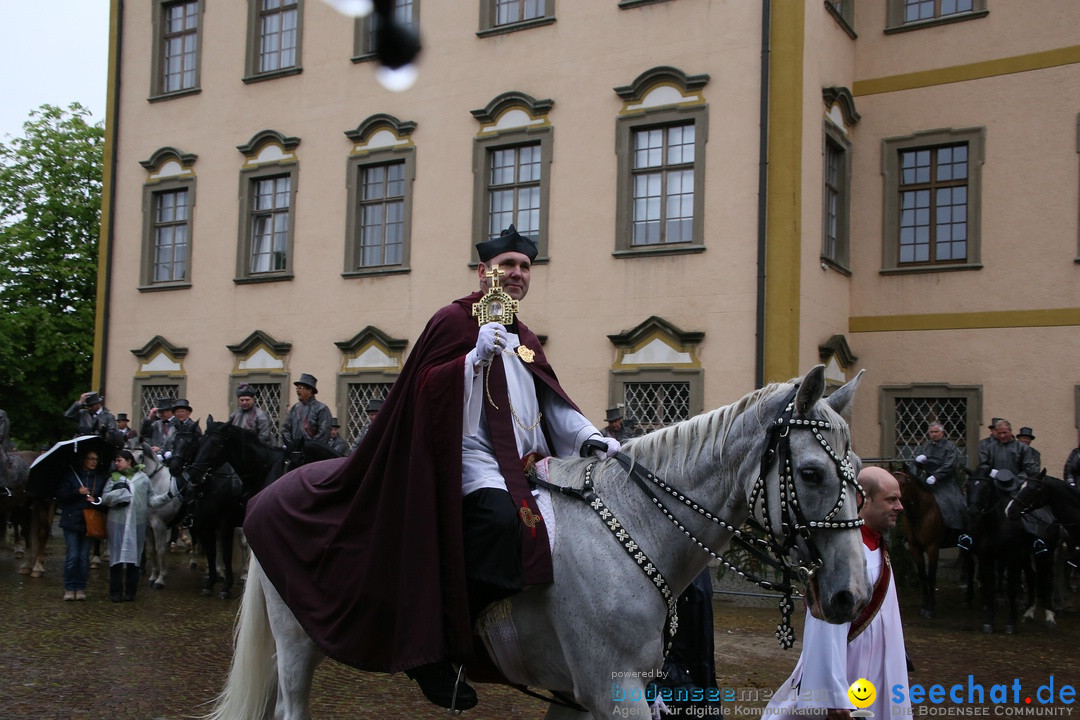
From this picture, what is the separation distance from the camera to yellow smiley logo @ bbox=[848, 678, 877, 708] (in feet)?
14.6

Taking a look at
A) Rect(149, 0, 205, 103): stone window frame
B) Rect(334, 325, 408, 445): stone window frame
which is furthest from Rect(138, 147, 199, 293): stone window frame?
Rect(334, 325, 408, 445): stone window frame

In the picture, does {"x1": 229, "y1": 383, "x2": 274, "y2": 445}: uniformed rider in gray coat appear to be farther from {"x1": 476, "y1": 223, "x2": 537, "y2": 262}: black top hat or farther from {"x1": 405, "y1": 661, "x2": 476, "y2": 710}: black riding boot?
{"x1": 405, "y1": 661, "x2": 476, "y2": 710}: black riding boot

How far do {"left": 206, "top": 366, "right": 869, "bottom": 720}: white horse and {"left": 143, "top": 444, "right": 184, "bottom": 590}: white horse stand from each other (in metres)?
11.0

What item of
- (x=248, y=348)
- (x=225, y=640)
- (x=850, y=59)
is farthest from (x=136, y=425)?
(x=850, y=59)

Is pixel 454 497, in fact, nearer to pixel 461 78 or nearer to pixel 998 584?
pixel 998 584

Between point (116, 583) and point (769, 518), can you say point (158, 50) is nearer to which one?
point (116, 583)

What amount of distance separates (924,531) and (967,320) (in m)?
5.21

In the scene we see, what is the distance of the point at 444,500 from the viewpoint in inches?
163

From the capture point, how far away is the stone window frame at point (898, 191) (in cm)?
1644

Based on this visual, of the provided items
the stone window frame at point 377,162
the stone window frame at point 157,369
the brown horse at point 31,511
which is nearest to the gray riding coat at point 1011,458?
the stone window frame at point 377,162

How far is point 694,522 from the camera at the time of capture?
4074mm

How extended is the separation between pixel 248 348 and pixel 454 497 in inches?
673

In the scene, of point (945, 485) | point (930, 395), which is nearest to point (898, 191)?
point (930, 395)

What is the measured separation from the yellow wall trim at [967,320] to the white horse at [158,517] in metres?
11.1
